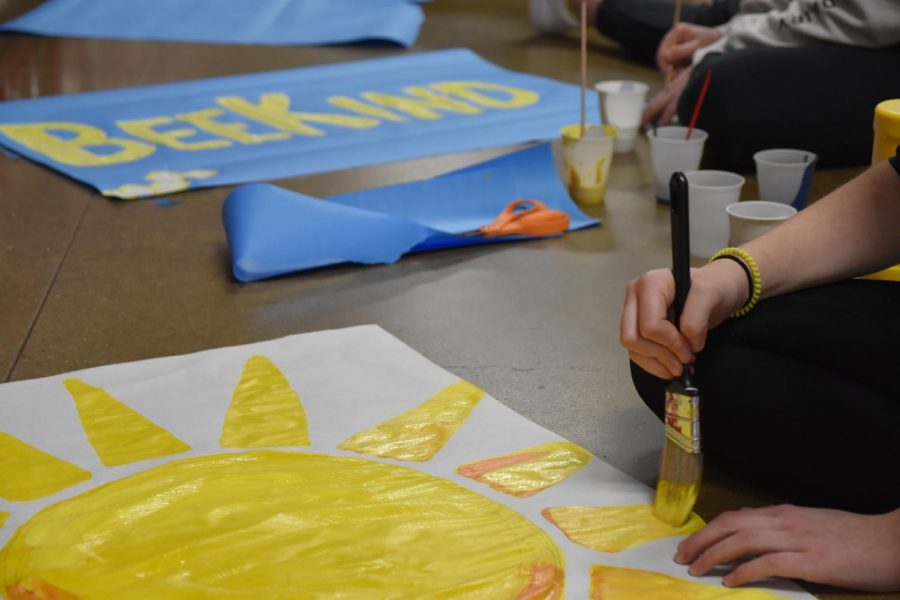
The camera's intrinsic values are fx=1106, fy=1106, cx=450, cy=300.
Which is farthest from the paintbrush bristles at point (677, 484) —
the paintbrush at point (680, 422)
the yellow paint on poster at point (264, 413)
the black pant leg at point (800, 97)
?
the black pant leg at point (800, 97)

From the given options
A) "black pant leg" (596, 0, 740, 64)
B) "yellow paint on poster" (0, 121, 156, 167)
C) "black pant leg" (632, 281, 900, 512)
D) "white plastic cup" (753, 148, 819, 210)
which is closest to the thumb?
"black pant leg" (632, 281, 900, 512)

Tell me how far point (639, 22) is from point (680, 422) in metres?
2.34

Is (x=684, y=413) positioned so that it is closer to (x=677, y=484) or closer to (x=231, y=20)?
(x=677, y=484)

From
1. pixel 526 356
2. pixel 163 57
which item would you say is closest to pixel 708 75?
pixel 526 356

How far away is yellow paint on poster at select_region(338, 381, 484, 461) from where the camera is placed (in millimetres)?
1033

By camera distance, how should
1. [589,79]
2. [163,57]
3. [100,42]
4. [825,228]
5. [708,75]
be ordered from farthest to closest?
[100,42]
[163,57]
[589,79]
[708,75]
[825,228]

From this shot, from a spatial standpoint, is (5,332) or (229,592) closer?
(229,592)

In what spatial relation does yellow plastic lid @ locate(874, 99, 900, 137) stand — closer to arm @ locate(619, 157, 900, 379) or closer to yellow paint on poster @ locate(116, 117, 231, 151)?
arm @ locate(619, 157, 900, 379)

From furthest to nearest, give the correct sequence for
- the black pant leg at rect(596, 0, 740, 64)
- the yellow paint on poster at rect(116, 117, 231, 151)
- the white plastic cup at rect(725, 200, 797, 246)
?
→ the black pant leg at rect(596, 0, 740, 64) → the yellow paint on poster at rect(116, 117, 231, 151) → the white plastic cup at rect(725, 200, 797, 246)

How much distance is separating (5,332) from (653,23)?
2095mm

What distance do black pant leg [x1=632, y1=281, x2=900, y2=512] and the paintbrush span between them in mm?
105

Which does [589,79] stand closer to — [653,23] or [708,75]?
[653,23]

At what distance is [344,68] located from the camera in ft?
9.44

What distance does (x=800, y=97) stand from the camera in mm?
1944
